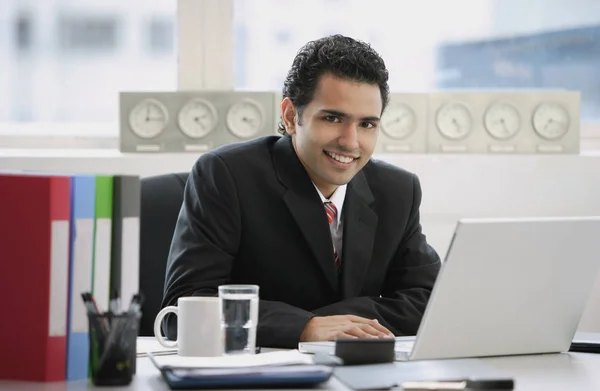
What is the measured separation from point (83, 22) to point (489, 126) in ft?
5.02

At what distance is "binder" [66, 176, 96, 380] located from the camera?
1.51 m

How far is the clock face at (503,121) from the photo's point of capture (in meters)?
3.43

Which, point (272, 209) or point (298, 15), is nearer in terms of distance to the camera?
point (272, 209)

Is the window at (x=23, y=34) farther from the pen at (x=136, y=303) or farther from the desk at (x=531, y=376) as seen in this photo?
the pen at (x=136, y=303)

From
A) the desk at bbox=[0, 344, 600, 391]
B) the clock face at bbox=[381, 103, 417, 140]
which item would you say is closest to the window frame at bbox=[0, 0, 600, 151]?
the clock face at bbox=[381, 103, 417, 140]

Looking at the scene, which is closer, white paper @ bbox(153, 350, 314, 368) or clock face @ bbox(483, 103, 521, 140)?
white paper @ bbox(153, 350, 314, 368)

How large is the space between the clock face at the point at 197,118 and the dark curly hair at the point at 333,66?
3.12 feet

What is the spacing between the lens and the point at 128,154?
3.33 metres

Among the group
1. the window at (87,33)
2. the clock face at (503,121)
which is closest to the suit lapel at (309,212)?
the clock face at (503,121)

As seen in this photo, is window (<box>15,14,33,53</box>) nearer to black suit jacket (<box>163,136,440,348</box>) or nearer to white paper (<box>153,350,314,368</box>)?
black suit jacket (<box>163,136,440,348</box>)

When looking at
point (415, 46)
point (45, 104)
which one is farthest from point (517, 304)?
point (45, 104)

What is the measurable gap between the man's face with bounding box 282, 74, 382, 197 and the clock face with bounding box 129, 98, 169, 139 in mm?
1102

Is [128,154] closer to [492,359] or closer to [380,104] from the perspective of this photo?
[380,104]

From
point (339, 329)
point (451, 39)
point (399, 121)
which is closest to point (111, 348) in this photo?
point (339, 329)
